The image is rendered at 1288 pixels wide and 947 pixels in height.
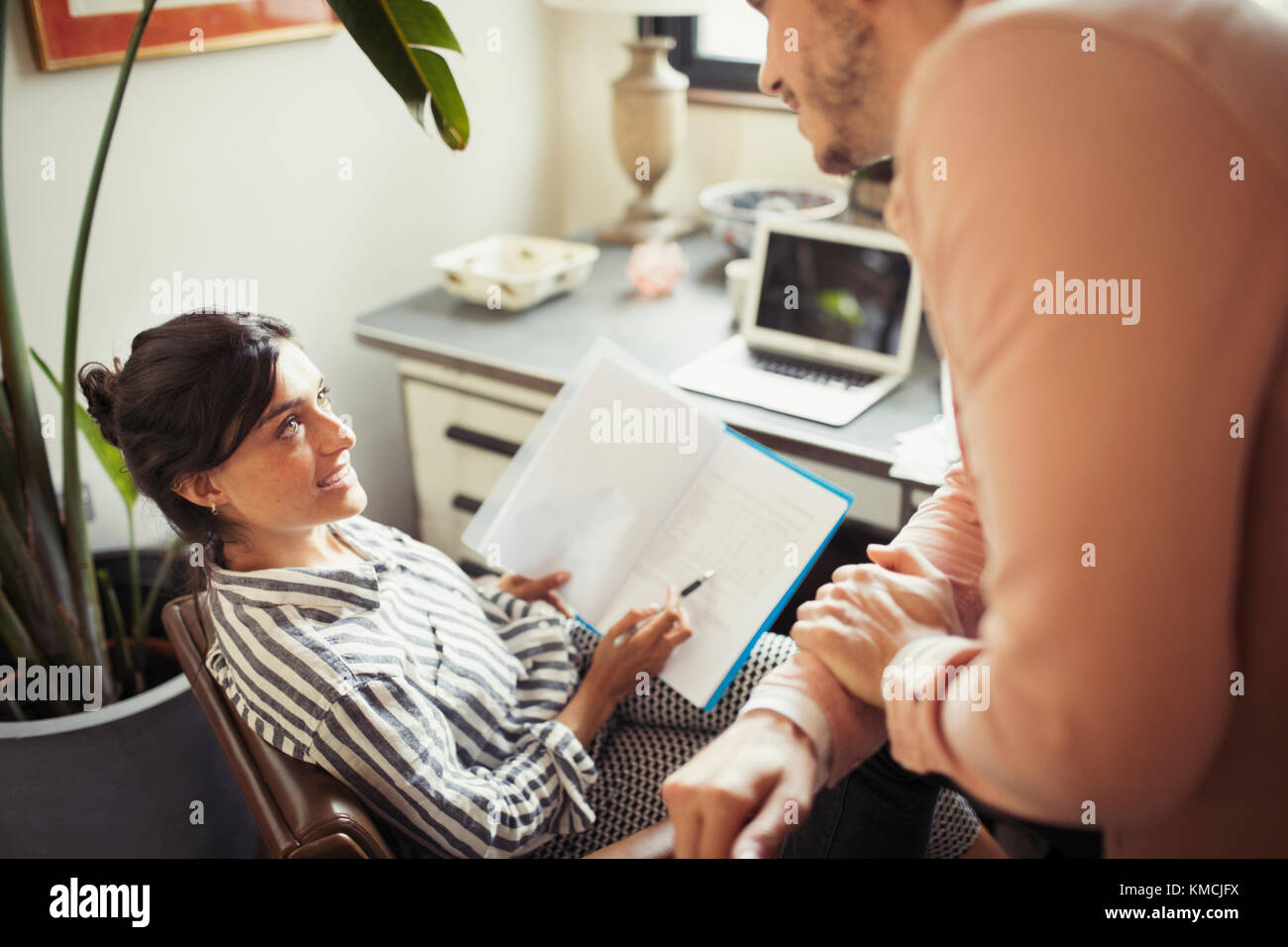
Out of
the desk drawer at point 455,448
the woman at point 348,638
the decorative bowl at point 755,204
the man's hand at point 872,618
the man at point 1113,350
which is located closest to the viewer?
the man at point 1113,350

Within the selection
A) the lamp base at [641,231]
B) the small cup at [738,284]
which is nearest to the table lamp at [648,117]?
the lamp base at [641,231]

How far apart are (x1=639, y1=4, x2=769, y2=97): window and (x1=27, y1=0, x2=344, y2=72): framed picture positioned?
79 centimetres

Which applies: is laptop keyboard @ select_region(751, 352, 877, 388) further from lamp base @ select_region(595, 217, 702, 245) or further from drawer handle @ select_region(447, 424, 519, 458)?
lamp base @ select_region(595, 217, 702, 245)

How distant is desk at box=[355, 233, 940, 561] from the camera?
4.54 feet

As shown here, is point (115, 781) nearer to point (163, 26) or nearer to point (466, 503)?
point (466, 503)

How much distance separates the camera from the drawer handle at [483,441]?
166 centimetres

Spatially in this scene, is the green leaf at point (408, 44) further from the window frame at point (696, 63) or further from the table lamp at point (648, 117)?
the window frame at point (696, 63)

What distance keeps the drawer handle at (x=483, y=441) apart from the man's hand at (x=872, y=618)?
94cm

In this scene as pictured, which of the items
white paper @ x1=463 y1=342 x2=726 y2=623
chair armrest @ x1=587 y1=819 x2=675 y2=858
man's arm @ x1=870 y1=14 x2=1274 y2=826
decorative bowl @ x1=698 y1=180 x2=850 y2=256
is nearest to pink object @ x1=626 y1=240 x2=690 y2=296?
decorative bowl @ x1=698 y1=180 x2=850 y2=256

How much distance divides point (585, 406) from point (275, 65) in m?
1.00

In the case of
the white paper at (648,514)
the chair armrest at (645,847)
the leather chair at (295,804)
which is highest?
the white paper at (648,514)

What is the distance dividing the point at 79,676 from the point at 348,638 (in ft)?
1.79

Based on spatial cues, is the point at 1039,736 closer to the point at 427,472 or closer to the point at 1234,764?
the point at 1234,764

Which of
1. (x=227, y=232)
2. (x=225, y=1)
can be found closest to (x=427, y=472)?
(x=227, y=232)
